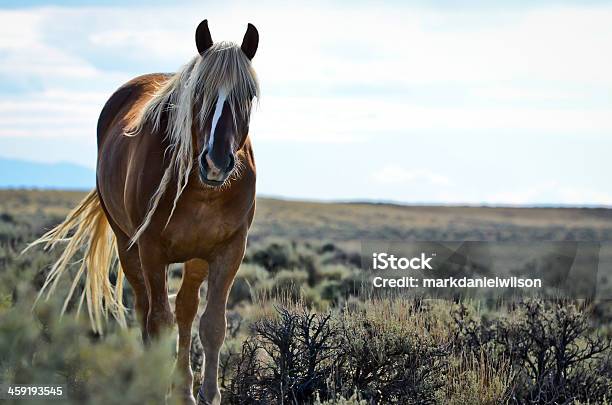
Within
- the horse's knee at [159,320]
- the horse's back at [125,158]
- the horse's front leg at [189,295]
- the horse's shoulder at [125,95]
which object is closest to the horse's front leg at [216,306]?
the horse's knee at [159,320]

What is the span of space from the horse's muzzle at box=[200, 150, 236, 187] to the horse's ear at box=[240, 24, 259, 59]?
1.04m

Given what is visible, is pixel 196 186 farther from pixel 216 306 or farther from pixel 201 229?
pixel 216 306

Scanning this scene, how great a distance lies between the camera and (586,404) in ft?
23.5

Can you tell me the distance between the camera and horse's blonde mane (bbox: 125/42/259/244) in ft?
20.4

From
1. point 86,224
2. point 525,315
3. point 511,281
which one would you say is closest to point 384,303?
point 525,315

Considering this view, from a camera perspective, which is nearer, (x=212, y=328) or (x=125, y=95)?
Result: (x=212, y=328)

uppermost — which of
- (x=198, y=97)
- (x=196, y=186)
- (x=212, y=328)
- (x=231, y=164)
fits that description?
(x=198, y=97)

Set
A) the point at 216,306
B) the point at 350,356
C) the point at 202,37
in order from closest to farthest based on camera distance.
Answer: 1. the point at 202,37
2. the point at 216,306
3. the point at 350,356

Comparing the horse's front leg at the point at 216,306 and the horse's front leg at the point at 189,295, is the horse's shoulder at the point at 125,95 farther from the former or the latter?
the horse's front leg at the point at 216,306

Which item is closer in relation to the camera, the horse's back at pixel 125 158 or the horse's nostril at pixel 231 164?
the horse's nostril at pixel 231 164

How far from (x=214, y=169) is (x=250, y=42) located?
47.8 inches

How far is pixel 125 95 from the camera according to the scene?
8.95 meters

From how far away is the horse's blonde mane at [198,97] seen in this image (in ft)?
20.4

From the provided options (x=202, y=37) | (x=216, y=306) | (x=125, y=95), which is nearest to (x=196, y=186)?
(x=216, y=306)
